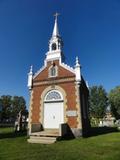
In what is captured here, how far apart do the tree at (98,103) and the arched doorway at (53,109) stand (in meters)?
36.3

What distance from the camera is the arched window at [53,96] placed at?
18862 mm

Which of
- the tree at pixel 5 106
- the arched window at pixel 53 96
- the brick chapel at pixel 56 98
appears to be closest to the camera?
the brick chapel at pixel 56 98

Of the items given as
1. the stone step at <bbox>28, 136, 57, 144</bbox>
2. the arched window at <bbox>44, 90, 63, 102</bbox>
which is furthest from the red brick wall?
the stone step at <bbox>28, 136, 57, 144</bbox>

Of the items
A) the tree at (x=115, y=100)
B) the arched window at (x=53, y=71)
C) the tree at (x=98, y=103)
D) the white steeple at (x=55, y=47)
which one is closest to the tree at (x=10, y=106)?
the tree at (x=98, y=103)

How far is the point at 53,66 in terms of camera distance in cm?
2045

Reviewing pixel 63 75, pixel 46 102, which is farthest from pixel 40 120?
pixel 63 75

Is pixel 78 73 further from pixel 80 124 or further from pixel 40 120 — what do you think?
pixel 40 120

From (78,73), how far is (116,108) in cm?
3592

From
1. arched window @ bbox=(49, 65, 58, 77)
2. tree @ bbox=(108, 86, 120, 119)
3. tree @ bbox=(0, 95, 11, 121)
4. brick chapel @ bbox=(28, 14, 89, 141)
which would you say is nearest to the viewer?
brick chapel @ bbox=(28, 14, 89, 141)

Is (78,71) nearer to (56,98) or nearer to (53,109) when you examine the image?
(56,98)

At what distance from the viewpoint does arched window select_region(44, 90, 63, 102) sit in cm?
1886

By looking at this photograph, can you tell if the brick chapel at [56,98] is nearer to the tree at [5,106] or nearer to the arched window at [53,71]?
the arched window at [53,71]

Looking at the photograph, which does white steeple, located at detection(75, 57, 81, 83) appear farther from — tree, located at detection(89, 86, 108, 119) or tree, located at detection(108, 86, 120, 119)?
tree, located at detection(89, 86, 108, 119)

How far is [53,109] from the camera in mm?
18859
